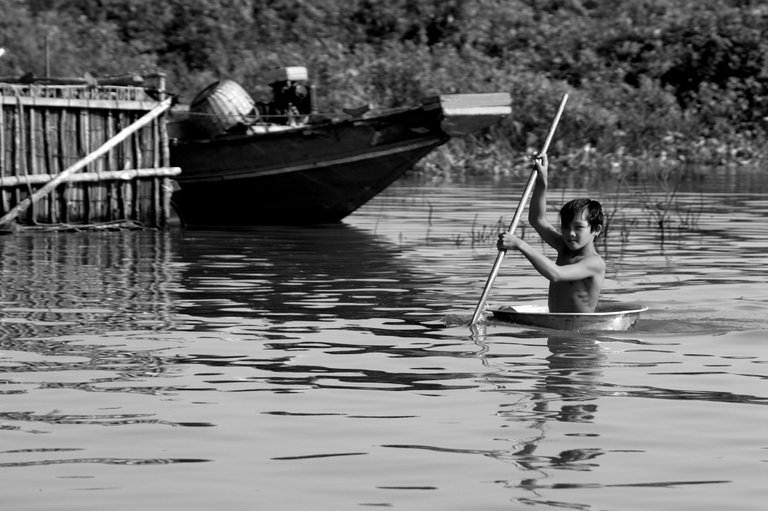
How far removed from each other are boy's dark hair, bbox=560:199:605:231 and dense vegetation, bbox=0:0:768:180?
68.9ft

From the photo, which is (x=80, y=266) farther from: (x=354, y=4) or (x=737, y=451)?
(x=354, y=4)

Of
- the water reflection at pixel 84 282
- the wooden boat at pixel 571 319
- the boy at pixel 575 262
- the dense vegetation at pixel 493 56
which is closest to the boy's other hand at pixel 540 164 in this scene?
the boy at pixel 575 262

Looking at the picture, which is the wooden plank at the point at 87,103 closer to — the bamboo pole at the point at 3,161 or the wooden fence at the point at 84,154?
the wooden fence at the point at 84,154

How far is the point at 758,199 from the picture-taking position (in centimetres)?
2152

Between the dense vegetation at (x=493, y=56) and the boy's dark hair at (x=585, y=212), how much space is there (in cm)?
2100

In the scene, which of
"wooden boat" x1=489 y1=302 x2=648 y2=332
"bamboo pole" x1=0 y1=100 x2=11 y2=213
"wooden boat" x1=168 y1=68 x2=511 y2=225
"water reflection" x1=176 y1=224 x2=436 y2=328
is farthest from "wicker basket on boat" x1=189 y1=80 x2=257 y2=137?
"wooden boat" x1=489 y1=302 x2=648 y2=332

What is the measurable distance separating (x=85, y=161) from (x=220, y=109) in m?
2.27

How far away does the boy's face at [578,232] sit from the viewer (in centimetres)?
877

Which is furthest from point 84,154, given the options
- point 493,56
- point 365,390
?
point 493,56

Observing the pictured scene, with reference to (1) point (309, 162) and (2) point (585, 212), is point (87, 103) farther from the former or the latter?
(2) point (585, 212)

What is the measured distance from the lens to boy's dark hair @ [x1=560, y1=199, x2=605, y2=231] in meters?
8.71

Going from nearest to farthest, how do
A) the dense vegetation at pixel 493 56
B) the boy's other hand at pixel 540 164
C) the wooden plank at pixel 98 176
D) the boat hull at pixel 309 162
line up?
the boy's other hand at pixel 540 164
the wooden plank at pixel 98 176
the boat hull at pixel 309 162
the dense vegetation at pixel 493 56

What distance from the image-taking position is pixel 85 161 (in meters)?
15.9

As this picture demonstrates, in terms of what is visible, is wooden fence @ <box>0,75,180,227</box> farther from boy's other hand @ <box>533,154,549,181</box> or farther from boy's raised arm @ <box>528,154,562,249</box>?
boy's other hand @ <box>533,154,549,181</box>
